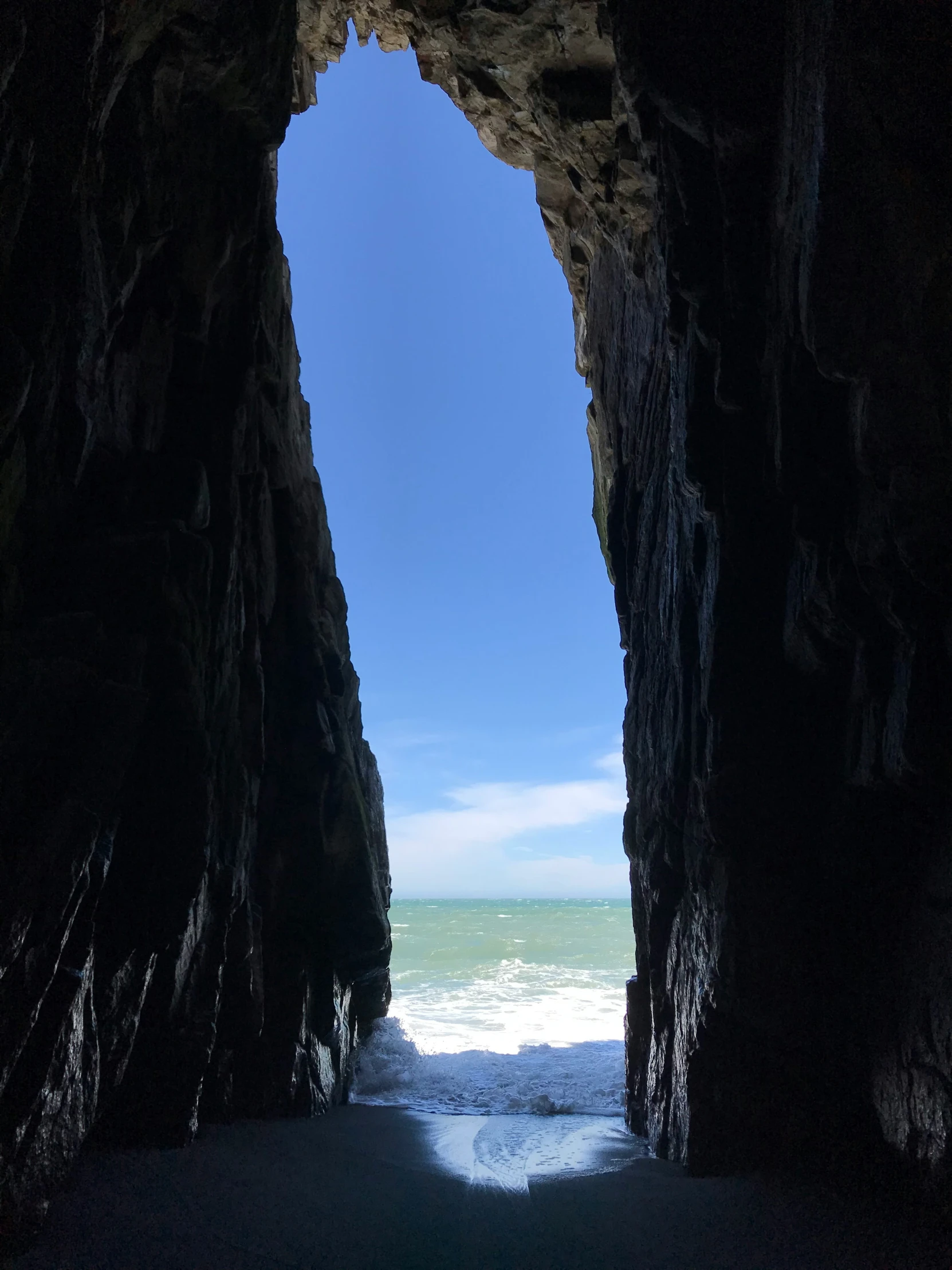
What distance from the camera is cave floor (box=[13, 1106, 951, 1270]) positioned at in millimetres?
5801

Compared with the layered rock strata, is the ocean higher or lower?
lower

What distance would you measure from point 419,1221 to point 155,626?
6.63 meters

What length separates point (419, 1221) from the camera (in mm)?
7059

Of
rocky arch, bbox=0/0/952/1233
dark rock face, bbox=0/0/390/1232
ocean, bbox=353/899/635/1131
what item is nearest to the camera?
dark rock face, bbox=0/0/390/1232

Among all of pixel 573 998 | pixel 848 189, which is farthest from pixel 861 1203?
pixel 573 998

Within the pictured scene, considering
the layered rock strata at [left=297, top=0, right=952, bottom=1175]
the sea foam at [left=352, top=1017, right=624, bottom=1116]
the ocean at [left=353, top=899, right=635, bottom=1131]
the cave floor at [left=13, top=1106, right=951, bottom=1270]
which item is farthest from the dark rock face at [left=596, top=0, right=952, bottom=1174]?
the ocean at [left=353, top=899, right=635, bottom=1131]

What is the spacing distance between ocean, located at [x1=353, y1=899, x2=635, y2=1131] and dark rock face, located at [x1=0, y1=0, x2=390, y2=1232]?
3.23 meters

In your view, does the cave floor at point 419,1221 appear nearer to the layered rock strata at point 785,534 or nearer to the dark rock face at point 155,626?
the dark rock face at point 155,626

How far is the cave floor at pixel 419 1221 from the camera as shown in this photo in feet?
19.0

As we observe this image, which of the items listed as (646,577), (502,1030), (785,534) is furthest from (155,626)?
(502,1030)

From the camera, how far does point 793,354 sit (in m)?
7.28

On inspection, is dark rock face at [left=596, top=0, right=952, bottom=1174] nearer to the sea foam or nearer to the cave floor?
the cave floor

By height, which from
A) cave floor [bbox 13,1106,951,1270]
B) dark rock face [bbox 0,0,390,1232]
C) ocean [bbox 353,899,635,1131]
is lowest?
ocean [bbox 353,899,635,1131]

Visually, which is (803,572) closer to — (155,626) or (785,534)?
(785,534)
